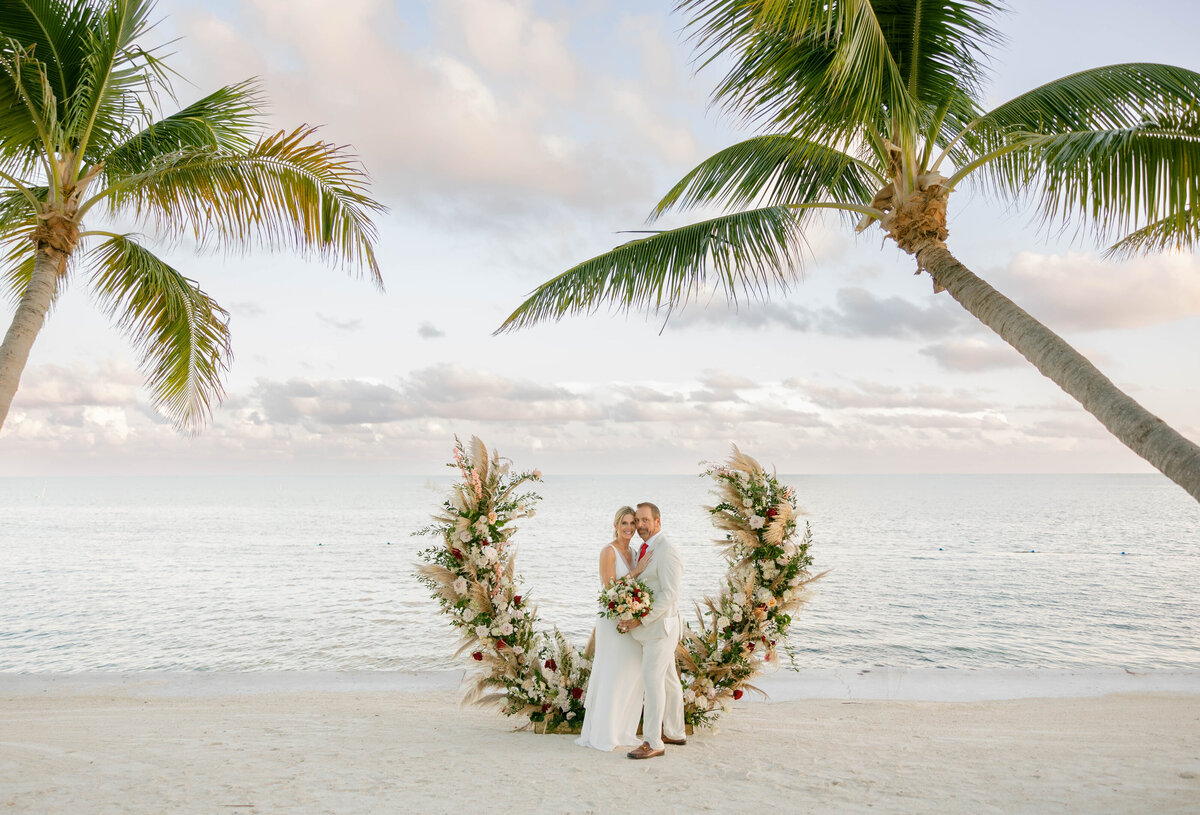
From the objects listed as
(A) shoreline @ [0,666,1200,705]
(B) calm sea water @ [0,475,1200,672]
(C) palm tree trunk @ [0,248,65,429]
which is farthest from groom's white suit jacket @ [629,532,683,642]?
(C) palm tree trunk @ [0,248,65,429]

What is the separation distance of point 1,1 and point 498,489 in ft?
21.5

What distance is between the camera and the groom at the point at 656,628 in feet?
20.9

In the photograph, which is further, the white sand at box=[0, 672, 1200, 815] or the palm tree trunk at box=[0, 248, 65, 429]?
the palm tree trunk at box=[0, 248, 65, 429]

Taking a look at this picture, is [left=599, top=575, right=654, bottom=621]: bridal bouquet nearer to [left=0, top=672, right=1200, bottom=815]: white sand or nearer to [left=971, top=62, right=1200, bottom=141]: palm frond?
[left=0, top=672, right=1200, bottom=815]: white sand

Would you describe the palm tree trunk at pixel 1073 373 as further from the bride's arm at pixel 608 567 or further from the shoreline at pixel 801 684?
the shoreline at pixel 801 684

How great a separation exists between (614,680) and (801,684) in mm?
6277

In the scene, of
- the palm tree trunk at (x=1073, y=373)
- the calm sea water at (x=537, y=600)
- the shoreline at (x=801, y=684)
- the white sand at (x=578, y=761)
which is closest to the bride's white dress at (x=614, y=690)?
the white sand at (x=578, y=761)

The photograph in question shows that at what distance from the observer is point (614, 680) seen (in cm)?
655

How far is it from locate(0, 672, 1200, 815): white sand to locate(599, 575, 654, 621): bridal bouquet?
1178mm

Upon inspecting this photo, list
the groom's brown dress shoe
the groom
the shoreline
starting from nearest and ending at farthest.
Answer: the groom's brown dress shoe
the groom
the shoreline

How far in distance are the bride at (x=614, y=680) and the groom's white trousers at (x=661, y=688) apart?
116mm

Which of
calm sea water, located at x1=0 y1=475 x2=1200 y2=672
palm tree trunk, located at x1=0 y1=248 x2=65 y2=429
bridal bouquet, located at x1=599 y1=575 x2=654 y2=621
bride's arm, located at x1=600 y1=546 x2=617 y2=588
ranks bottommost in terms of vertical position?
calm sea water, located at x1=0 y1=475 x2=1200 y2=672

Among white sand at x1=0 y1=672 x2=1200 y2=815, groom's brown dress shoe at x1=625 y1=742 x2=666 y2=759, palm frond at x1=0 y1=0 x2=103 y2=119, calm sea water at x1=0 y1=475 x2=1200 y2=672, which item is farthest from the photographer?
calm sea water at x1=0 y1=475 x2=1200 y2=672

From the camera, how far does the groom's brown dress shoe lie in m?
6.21
